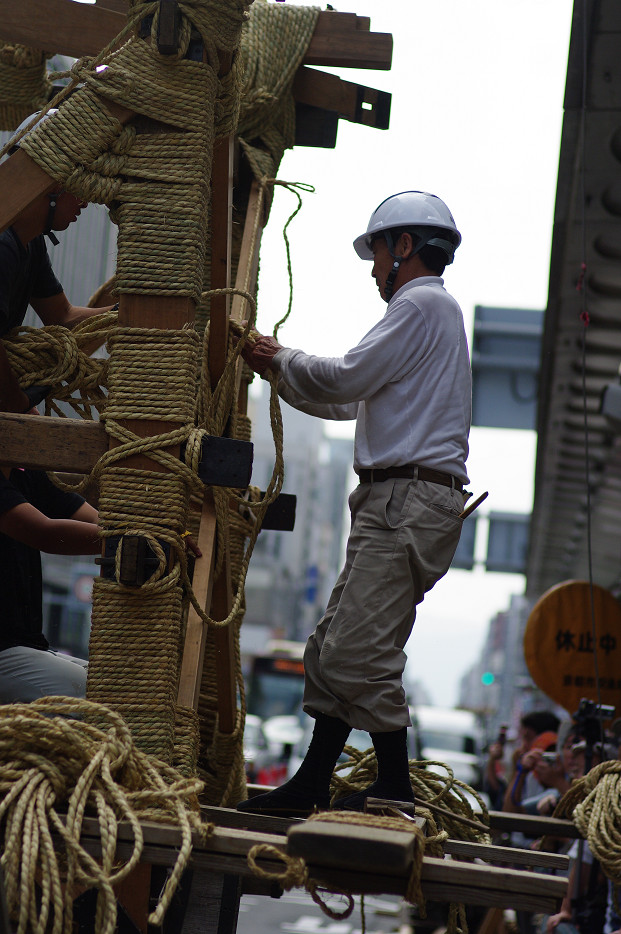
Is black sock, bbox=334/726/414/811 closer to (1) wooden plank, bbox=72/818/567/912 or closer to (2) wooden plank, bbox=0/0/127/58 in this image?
(1) wooden plank, bbox=72/818/567/912

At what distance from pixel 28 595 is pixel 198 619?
0.66 m

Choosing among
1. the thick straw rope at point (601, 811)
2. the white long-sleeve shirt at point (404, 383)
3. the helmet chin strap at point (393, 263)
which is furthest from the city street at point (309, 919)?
the helmet chin strap at point (393, 263)

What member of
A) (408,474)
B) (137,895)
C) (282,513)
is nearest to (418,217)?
(408,474)

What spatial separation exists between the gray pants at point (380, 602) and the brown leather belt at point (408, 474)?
0.02m

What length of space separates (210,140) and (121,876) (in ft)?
7.24

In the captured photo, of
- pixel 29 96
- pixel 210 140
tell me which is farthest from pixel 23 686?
pixel 29 96

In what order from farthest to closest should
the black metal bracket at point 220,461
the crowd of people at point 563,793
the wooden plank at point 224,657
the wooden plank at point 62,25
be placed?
the crowd of people at point 563,793, the wooden plank at point 224,657, the wooden plank at point 62,25, the black metal bracket at point 220,461

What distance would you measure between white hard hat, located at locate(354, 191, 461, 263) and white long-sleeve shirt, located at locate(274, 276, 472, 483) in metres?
0.21

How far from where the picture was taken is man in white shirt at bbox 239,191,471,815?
3402 mm

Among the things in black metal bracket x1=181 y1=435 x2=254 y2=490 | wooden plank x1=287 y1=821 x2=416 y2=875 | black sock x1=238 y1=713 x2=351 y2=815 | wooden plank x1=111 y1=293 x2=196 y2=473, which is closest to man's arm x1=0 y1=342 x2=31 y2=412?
wooden plank x1=111 y1=293 x2=196 y2=473

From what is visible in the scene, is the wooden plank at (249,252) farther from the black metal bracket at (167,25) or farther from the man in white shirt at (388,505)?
the black metal bracket at (167,25)

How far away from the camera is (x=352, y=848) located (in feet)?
7.64

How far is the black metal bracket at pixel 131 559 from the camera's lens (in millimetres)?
3186

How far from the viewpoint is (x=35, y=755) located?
8.70ft
